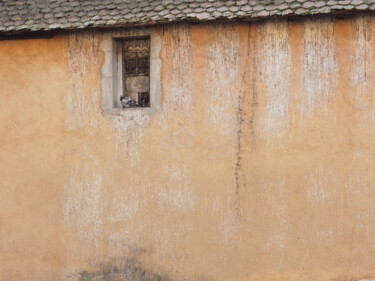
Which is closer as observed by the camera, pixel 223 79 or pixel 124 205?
pixel 223 79

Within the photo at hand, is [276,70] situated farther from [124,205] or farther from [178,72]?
[124,205]

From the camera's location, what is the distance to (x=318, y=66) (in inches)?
337

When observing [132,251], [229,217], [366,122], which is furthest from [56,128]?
[366,122]

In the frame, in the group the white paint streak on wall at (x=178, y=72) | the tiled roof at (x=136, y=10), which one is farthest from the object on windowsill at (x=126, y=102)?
the tiled roof at (x=136, y=10)

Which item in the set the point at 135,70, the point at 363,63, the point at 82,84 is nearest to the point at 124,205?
the point at 82,84

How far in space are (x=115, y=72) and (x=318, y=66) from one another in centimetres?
334

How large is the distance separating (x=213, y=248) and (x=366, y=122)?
302 cm

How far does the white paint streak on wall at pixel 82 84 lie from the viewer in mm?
9328

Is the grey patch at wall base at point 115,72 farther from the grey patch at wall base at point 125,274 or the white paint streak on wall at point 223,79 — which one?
the grey patch at wall base at point 125,274

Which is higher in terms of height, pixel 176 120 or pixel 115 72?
pixel 115 72

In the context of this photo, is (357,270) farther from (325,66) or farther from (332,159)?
(325,66)

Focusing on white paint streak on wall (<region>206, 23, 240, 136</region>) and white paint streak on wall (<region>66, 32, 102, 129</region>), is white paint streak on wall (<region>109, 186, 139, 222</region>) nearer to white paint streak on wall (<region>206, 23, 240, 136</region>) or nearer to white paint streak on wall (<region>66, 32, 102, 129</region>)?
white paint streak on wall (<region>66, 32, 102, 129</region>)

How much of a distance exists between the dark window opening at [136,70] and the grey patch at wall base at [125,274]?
2.67 meters

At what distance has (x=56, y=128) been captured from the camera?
941 centimetres
